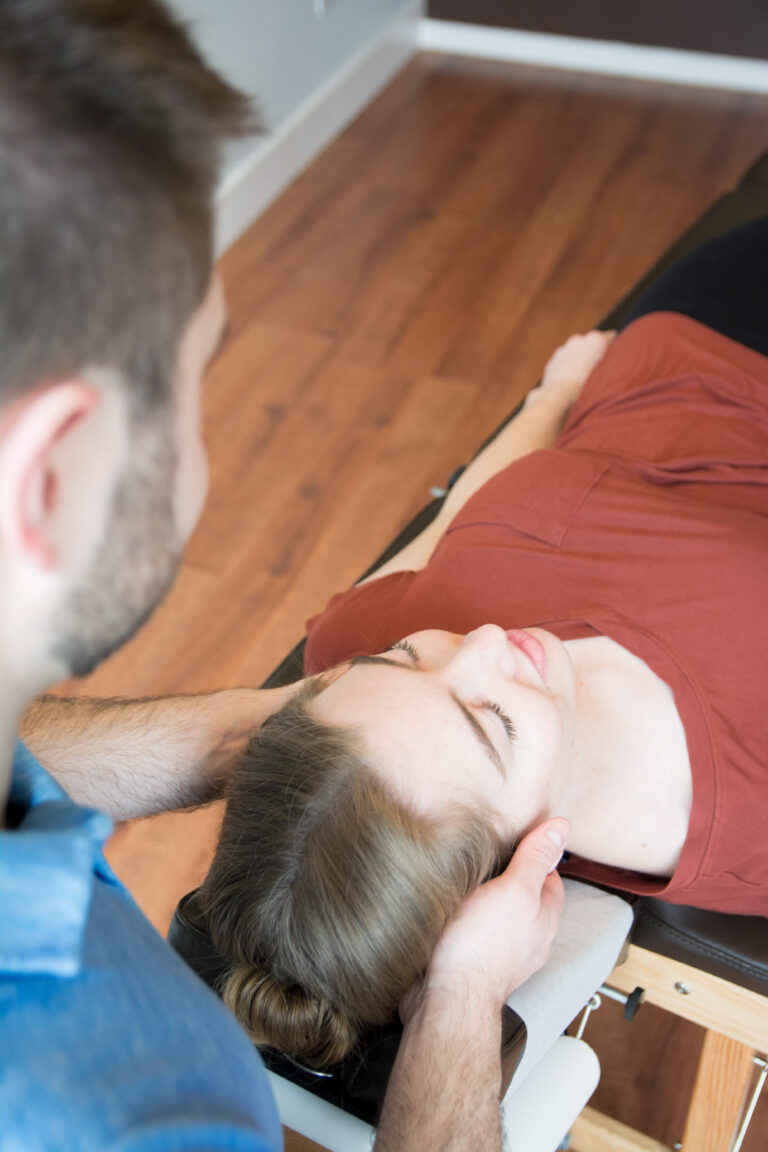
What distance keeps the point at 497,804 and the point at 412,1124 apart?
32 centimetres

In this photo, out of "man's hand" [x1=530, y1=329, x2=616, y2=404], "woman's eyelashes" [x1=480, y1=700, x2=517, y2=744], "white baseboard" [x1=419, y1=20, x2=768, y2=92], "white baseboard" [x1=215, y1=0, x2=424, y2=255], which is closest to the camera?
"woman's eyelashes" [x1=480, y1=700, x2=517, y2=744]

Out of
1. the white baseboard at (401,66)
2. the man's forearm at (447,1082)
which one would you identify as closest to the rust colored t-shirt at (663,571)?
the man's forearm at (447,1082)

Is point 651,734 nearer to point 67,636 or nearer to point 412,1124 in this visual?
point 412,1124

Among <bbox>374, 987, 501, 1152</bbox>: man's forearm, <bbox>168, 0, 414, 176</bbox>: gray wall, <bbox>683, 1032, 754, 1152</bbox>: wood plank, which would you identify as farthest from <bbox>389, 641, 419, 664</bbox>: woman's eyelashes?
<bbox>168, 0, 414, 176</bbox>: gray wall

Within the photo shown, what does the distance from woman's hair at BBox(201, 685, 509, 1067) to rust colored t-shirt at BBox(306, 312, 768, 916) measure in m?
0.32

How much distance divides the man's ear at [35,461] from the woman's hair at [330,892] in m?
0.51

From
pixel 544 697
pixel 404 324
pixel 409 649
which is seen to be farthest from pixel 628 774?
pixel 404 324

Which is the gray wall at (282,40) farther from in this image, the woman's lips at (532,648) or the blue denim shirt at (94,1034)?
the blue denim shirt at (94,1034)

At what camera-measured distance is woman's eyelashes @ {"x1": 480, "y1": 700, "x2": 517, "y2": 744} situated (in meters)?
1.13

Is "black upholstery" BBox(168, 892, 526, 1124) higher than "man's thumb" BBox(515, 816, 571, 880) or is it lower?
lower

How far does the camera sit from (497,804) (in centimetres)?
112

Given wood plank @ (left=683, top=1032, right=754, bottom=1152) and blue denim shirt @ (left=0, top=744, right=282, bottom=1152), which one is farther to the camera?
wood plank @ (left=683, top=1032, right=754, bottom=1152)

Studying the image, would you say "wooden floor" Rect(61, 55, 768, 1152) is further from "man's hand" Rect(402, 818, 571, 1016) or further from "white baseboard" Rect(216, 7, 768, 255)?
"man's hand" Rect(402, 818, 571, 1016)

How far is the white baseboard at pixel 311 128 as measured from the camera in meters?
3.19
